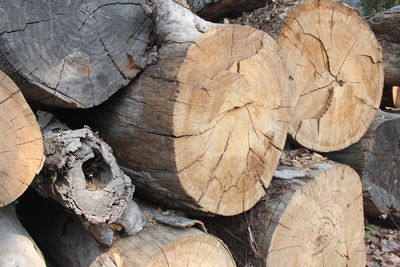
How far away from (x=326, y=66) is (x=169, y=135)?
55.6 inches

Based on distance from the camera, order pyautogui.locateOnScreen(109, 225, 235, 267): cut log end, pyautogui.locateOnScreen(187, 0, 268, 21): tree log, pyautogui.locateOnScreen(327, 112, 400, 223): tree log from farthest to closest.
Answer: pyautogui.locateOnScreen(327, 112, 400, 223): tree log < pyautogui.locateOnScreen(187, 0, 268, 21): tree log < pyautogui.locateOnScreen(109, 225, 235, 267): cut log end

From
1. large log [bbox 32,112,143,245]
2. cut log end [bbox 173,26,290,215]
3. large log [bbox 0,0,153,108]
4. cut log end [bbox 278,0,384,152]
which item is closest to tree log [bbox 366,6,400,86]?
cut log end [bbox 278,0,384,152]

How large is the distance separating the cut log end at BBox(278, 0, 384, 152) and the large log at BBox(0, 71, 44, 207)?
4.99 ft

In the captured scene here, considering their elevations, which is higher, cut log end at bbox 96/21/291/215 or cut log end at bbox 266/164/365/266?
cut log end at bbox 96/21/291/215

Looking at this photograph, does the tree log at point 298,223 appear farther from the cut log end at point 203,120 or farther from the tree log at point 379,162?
the tree log at point 379,162

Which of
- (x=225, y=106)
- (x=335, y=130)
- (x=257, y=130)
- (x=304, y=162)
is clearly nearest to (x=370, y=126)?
(x=335, y=130)

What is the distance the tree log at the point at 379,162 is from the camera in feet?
11.5

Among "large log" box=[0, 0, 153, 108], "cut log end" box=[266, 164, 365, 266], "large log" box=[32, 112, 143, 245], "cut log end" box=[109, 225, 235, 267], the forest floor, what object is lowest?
the forest floor

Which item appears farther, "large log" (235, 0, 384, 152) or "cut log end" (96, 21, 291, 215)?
"large log" (235, 0, 384, 152)

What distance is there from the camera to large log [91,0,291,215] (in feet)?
6.64

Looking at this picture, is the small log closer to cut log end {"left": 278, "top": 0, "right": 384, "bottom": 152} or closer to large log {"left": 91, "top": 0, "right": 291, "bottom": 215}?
large log {"left": 91, "top": 0, "right": 291, "bottom": 215}

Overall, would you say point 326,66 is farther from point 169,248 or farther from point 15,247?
point 15,247

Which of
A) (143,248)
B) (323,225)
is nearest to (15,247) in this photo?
(143,248)

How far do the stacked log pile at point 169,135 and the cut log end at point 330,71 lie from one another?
0.01m
